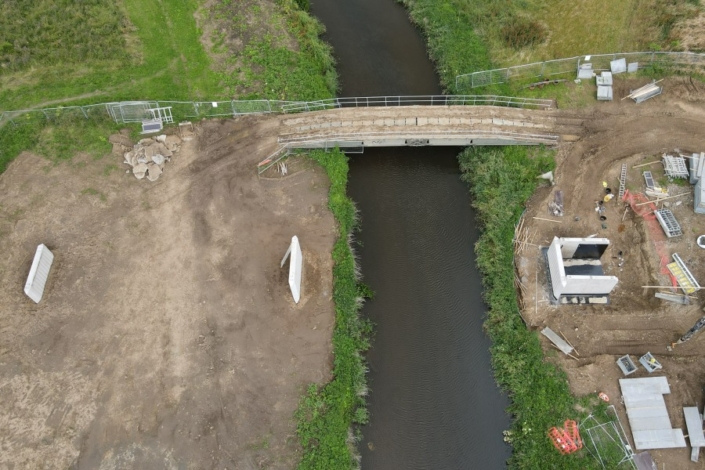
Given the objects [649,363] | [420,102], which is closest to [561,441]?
[649,363]

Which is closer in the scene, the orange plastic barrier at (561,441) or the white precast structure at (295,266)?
the orange plastic barrier at (561,441)

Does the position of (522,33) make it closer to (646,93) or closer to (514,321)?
(646,93)

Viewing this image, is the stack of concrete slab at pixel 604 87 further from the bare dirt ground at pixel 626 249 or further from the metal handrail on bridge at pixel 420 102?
the metal handrail on bridge at pixel 420 102

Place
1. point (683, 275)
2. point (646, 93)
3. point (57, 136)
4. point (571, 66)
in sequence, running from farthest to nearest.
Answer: point (571, 66) → point (57, 136) → point (646, 93) → point (683, 275)

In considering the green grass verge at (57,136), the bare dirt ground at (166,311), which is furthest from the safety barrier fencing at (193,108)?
the bare dirt ground at (166,311)

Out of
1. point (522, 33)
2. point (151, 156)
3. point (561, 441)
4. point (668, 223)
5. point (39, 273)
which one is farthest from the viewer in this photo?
point (522, 33)
